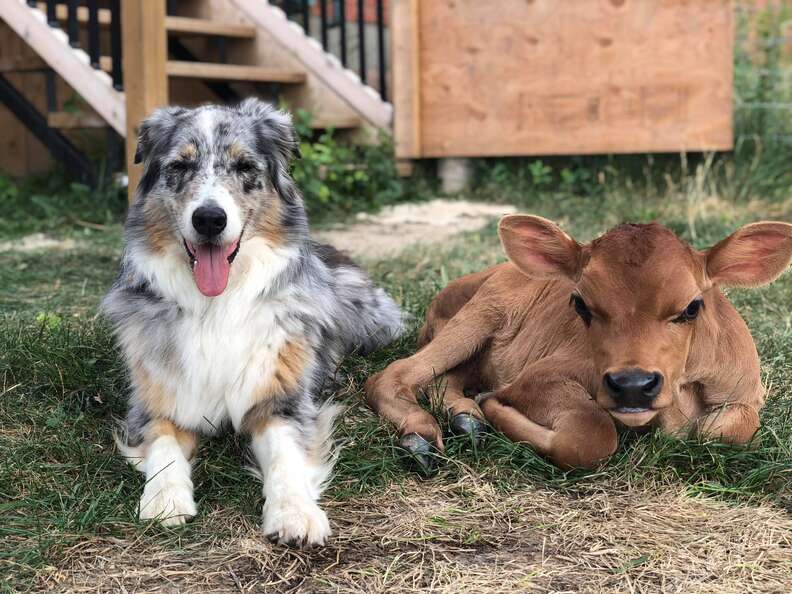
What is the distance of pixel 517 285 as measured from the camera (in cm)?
391

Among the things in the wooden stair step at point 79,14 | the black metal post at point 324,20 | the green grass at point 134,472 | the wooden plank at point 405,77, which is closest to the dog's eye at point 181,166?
the green grass at point 134,472

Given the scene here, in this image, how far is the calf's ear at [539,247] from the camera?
3.22m

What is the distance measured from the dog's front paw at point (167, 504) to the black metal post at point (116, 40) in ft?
15.7

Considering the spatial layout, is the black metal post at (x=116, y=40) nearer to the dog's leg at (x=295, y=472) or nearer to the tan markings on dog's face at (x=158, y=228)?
the tan markings on dog's face at (x=158, y=228)

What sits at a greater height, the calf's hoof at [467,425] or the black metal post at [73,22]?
the black metal post at [73,22]

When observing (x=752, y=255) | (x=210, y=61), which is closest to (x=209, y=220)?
(x=752, y=255)

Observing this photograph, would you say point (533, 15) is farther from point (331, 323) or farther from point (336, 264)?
point (331, 323)

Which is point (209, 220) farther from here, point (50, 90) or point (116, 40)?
point (50, 90)

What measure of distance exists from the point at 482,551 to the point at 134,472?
1218 millimetres

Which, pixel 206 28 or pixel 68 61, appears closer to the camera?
pixel 68 61

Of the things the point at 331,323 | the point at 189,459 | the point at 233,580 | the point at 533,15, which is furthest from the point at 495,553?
the point at 533,15

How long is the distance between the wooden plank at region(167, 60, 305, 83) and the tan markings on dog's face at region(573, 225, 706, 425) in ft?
18.7

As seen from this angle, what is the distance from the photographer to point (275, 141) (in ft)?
12.5

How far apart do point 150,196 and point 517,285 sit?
150cm
